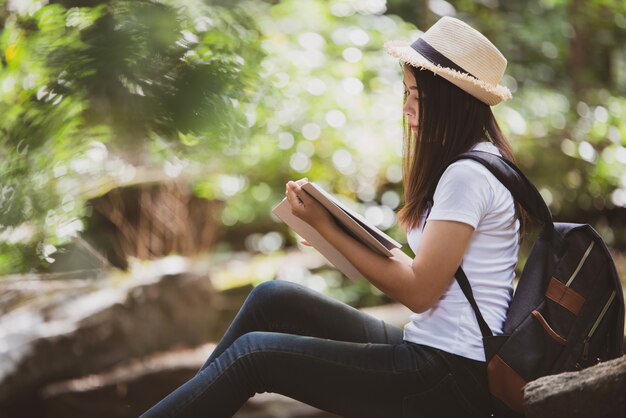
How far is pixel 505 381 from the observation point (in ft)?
5.58

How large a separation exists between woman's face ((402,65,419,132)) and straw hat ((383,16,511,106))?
0.14 feet

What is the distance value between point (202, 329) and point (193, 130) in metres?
3.34

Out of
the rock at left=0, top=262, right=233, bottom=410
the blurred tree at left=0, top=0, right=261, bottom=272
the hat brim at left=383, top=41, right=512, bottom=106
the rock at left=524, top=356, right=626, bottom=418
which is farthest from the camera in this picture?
the rock at left=0, top=262, right=233, bottom=410

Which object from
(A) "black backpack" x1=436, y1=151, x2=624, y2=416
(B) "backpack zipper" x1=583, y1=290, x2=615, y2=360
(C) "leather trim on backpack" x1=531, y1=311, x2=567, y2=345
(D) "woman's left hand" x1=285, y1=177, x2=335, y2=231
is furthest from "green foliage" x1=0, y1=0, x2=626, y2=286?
(B) "backpack zipper" x1=583, y1=290, x2=615, y2=360

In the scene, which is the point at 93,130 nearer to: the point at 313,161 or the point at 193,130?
the point at 193,130

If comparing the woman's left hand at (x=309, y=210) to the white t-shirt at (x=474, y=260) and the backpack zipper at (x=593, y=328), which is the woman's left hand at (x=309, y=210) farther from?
the backpack zipper at (x=593, y=328)

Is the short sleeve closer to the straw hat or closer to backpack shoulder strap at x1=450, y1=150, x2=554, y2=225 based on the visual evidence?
backpack shoulder strap at x1=450, y1=150, x2=554, y2=225

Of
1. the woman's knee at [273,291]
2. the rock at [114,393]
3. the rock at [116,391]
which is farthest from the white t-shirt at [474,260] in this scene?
the rock at [116,391]

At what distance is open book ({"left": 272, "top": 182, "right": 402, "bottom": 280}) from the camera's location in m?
1.73

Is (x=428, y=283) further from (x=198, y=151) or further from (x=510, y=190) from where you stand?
(x=198, y=151)

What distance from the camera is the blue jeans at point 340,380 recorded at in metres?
1.75

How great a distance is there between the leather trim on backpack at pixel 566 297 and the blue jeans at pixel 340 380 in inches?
9.1

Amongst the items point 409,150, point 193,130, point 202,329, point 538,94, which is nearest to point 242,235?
point 202,329

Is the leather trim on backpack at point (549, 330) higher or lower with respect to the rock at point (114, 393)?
higher
